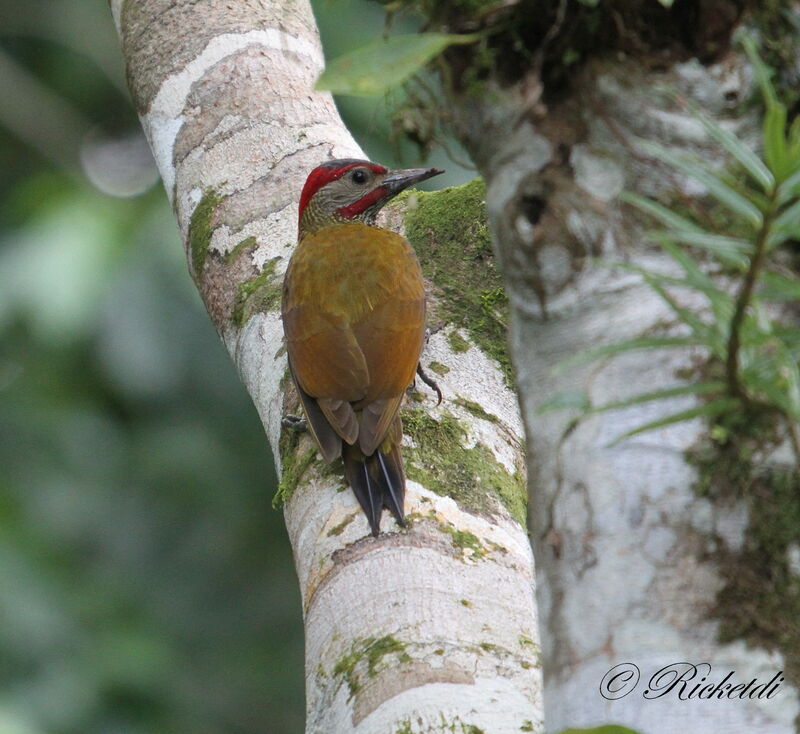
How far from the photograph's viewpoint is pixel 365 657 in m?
2.13

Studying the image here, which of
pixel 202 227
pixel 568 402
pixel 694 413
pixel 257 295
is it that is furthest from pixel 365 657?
pixel 202 227

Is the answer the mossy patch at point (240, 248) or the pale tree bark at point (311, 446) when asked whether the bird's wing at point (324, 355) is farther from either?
the mossy patch at point (240, 248)

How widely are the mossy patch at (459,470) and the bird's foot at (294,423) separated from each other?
303mm

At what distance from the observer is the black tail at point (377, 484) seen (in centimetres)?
247

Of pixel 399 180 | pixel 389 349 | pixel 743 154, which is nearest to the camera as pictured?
pixel 743 154

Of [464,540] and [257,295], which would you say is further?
[257,295]

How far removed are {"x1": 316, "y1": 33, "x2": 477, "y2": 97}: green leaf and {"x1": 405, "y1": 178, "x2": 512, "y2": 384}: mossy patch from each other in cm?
192

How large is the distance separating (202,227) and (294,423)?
0.81 metres

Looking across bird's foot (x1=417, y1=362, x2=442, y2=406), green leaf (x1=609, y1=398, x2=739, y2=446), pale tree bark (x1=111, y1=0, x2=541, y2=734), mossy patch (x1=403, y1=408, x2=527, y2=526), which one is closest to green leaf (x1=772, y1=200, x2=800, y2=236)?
green leaf (x1=609, y1=398, x2=739, y2=446)

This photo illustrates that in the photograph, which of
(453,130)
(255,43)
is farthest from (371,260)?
(453,130)

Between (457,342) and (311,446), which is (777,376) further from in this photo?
(457,342)

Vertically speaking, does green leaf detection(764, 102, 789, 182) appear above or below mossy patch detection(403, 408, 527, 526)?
above

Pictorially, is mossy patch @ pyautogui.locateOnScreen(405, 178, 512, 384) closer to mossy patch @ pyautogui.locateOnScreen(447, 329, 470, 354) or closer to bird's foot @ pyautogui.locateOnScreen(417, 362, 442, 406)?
mossy patch @ pyautogui.locateOnScreen(447, 329, 470, 354)

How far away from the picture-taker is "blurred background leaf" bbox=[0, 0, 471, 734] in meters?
5.72
